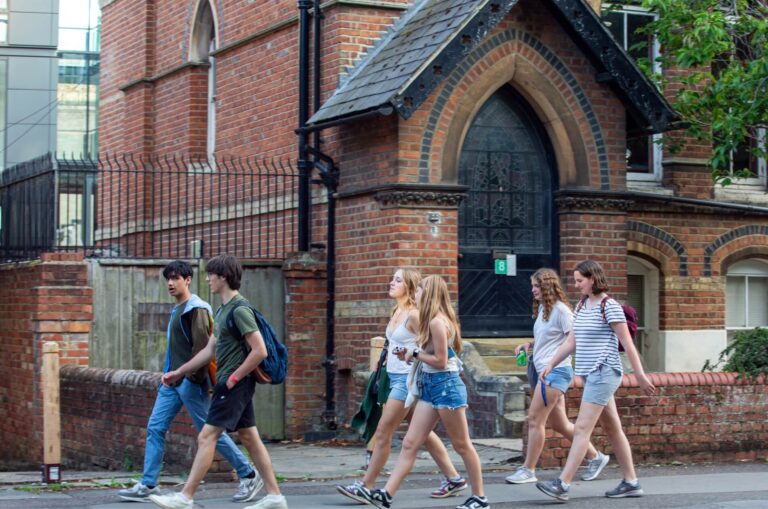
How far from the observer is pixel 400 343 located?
1057 centimetres

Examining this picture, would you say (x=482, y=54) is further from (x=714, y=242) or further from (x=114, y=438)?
(x=114, y=438)

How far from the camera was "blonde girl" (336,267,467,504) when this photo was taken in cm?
1039

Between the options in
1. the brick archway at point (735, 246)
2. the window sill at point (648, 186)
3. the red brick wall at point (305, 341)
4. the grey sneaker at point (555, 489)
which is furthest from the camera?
the brick archway at point (735, 246)

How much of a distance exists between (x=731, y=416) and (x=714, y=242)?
17.2 ft

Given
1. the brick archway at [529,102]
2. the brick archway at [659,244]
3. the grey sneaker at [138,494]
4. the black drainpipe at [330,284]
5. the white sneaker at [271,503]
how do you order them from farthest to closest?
the brick archway at [659,244]
the black drainpipe at [330,284]
the brick archway at [529,102]
the grey sneaker at [138,494]
the white sneaker at [271,503]

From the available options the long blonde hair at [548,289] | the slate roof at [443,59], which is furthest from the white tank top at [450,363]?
the slate roof at [443,59]

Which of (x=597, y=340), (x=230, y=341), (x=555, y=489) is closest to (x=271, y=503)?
(x=230, y=341)

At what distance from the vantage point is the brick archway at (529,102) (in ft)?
51.3

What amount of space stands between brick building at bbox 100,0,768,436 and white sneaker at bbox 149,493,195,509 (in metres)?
6.11

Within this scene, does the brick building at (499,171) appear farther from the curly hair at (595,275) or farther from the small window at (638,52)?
the curly hair at (595,275)

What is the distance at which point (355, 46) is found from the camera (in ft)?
55.2

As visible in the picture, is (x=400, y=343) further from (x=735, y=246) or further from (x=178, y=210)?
(x=735, y=246)

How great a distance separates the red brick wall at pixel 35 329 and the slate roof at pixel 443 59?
11.0 feet

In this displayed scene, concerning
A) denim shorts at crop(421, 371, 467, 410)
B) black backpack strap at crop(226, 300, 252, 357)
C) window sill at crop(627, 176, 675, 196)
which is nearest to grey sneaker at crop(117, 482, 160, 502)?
black backpack strap at crop(226, 300, 252, 357)
